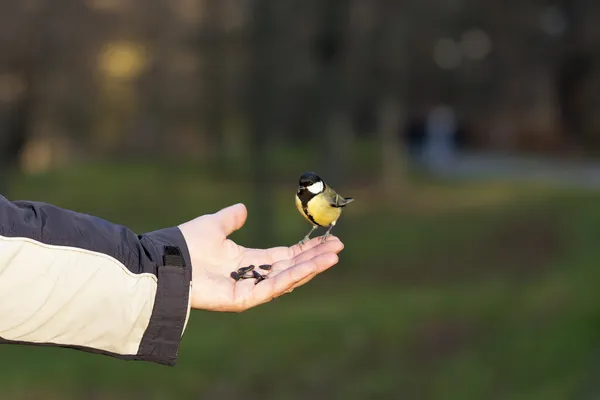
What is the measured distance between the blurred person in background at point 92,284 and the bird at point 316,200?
2.25 feet

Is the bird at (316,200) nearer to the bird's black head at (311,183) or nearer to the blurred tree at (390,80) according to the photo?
the bird's black head at (311,183)

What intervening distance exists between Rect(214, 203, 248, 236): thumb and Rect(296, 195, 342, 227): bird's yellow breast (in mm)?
390

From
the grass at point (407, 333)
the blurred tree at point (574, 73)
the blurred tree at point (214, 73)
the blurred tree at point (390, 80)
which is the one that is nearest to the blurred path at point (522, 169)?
the blurred tree at point (574, 73)

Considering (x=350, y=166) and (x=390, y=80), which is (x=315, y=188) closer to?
(x=390, y=80)

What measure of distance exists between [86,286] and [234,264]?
797mm

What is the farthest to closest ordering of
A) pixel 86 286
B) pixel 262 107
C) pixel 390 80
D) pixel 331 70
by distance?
pixel 390 80 < pixel 262 107 < pixel 331 70 < pixel 86 286

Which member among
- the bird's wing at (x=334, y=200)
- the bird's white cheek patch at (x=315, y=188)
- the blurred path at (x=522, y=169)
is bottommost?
the blurred path at (x=522, y=169)

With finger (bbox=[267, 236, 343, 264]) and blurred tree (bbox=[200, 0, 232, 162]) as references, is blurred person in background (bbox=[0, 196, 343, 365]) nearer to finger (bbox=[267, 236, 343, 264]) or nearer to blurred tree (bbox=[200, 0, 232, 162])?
finger (bbox=[267, 236, 343, 264])

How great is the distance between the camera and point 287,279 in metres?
3.47

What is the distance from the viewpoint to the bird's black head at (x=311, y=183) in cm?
408

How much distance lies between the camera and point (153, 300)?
10.2 ft

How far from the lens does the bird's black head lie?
408cm

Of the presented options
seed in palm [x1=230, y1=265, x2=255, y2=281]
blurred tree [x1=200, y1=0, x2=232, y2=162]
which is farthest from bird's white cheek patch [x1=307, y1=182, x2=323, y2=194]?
blurred tree [x1=200, y1=0, x2=232, y2=162]

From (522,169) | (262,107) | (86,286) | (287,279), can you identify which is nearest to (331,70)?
(262,107)
